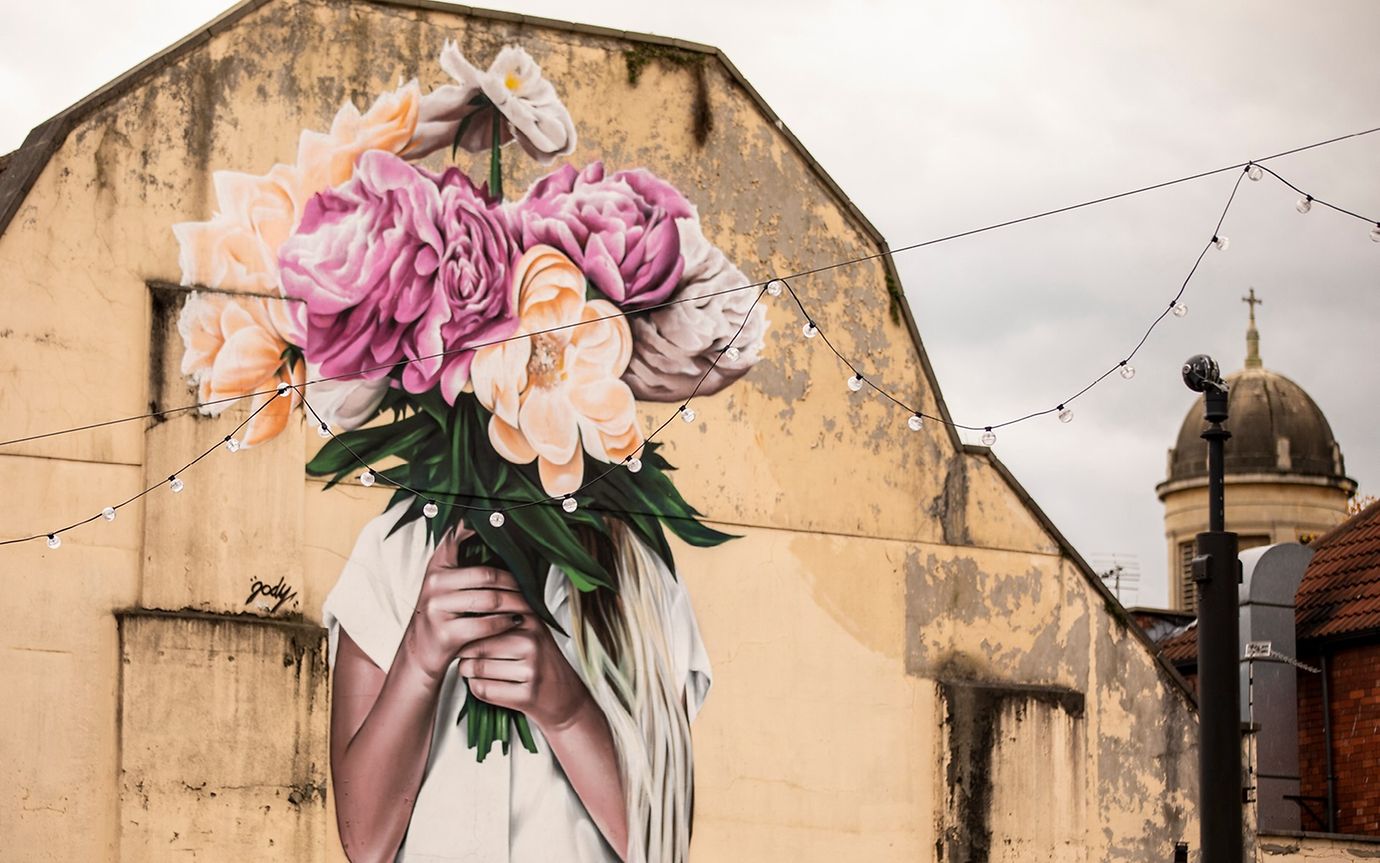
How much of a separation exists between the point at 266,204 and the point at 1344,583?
A: 37.2ft

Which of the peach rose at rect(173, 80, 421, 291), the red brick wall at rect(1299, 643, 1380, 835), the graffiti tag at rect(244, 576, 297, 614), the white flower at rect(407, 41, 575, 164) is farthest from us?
the red brick wall at rect(1299, 643, 1380, 835)

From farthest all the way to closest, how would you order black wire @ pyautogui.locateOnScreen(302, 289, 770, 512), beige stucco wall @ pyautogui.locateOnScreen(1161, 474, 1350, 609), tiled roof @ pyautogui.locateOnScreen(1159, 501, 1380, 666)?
1. beige stucco wall @ pyautogui.locateOnScreen(1161, 474, 1350, 609)
2. tiled roof @ pyautogui.locateOnScreen(1159, 501, 1380, 666)
3. black wire @ pyautogui.locateOnScreen(302, 289, 770, 512)

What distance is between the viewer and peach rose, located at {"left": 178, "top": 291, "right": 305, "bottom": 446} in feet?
51.7

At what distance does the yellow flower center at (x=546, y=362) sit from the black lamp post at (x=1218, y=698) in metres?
7.16

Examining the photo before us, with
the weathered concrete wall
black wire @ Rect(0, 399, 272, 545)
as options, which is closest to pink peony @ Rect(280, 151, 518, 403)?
black wire @ Rect(0, 399, 272, 545)

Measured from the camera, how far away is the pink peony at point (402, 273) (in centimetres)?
1623

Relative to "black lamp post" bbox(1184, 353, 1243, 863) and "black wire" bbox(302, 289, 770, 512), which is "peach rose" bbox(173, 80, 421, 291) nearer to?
"black wire" bbox(302, 289, 770, 512)

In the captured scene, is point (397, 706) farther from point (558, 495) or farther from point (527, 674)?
point (558, 495)

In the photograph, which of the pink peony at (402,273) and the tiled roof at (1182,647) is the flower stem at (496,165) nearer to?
the pink peony at (402,273)

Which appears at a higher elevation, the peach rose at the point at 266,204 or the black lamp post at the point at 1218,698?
the peach rose at the point at 266,204

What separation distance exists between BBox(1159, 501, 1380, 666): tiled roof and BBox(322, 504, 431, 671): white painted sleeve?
28.3 ft

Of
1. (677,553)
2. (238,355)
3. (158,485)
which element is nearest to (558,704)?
(677,553)

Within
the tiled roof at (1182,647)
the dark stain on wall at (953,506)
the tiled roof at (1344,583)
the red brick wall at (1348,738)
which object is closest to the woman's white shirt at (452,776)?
the dark stain on wall at (953,506)

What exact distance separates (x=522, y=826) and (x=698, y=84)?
6.15 metres
